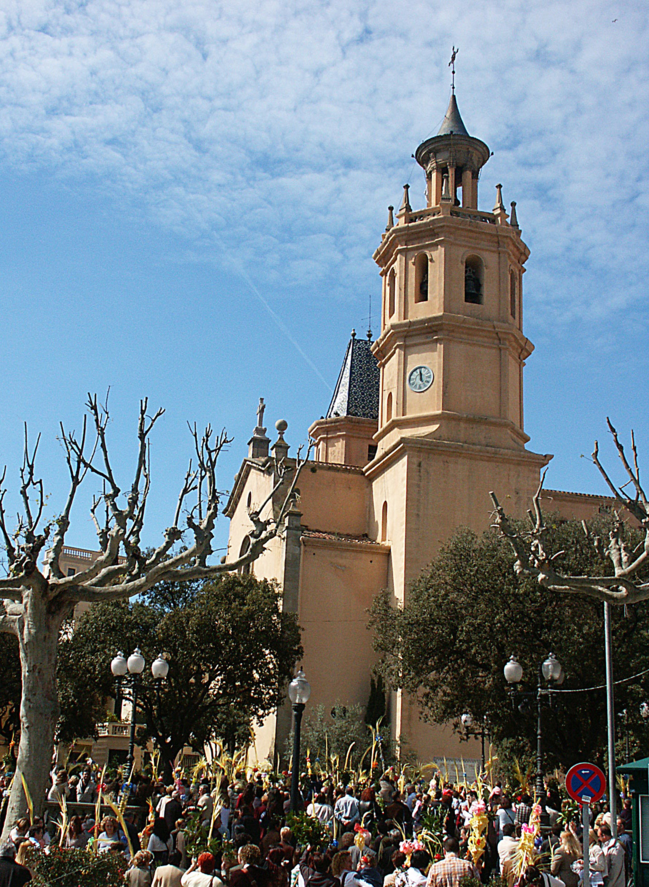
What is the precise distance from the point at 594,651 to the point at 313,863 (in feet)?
61.3

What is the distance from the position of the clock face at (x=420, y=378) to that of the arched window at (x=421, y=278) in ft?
10.9

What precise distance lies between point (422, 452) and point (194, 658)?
11982mm

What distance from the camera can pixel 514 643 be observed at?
26484 millimetres

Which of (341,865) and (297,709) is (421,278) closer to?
(297,709)

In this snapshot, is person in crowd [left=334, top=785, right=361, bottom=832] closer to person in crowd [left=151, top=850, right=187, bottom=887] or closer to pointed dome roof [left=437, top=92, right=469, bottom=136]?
person in crowd [left=151, top=850, right=187, bottom=887]

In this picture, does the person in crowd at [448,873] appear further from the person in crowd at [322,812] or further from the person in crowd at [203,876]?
the person in crowd at [322,812]

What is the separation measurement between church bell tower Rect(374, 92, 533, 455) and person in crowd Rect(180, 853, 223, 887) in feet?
95.8

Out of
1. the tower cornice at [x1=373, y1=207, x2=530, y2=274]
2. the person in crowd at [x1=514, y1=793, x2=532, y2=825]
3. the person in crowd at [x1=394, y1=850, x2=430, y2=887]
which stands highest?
the tower cornice at [x1=373, y1=207, x2=530, y2=274]

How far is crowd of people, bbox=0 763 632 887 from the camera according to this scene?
9.35 metres

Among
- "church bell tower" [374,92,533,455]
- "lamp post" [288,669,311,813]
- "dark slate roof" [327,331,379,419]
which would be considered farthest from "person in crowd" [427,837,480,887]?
"dark slate roof" [327,331,379,419]

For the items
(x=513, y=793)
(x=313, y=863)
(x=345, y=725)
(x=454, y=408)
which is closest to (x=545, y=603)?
(x=513, y=793)

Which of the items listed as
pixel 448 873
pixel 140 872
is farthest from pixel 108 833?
pixel 448 873

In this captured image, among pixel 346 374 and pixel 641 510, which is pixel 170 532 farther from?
pixel 346 374

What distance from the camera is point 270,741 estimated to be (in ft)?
114
